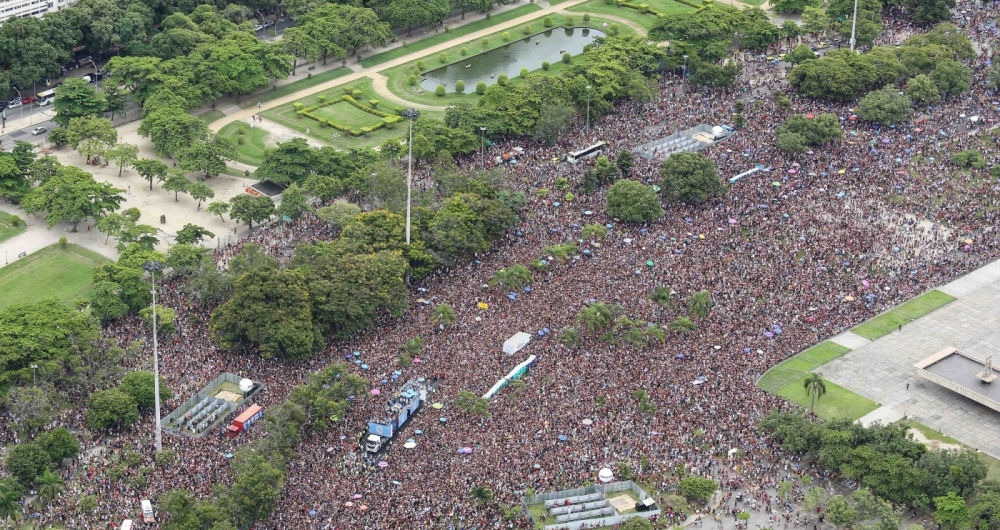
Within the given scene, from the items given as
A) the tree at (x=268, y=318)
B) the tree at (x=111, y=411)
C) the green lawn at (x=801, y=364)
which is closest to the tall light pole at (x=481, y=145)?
the tree at (x=268, y=318)

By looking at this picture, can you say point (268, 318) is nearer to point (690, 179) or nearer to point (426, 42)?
point (690, 179)

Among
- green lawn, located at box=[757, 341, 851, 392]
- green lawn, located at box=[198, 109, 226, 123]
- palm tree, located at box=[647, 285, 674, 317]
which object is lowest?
green lawn, located at box=[757, 341, 851, 392]

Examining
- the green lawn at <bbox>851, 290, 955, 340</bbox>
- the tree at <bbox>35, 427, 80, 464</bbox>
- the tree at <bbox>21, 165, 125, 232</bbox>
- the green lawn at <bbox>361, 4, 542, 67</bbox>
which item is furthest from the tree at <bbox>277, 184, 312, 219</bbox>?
the green lawn at <bbox>851, 290, 955, 340</bbox>

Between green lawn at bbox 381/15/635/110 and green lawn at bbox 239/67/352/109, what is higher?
green lawn at bbox 239/67/352/109

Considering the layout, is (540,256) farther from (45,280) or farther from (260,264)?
(45,280)

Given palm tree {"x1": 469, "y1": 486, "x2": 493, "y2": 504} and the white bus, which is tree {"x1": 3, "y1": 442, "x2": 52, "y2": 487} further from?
the white bus

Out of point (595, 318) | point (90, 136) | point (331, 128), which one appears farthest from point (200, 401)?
point (331, 128)
